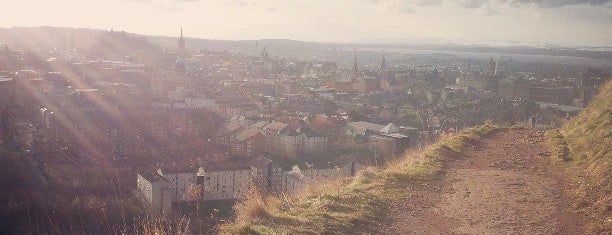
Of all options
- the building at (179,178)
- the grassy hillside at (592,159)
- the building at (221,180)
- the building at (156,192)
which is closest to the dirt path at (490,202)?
the grassy hillside at (592,159)

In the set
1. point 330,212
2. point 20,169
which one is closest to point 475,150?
point 330,212

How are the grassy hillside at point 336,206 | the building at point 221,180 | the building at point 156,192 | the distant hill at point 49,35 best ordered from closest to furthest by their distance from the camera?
the grassy hillside at point 336,206 → the building at point 156,192 → the building at point 221,180 → the distant hill at point 49,35

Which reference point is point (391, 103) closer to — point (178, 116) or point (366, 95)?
point (366, 95)

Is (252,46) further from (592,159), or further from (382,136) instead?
(592,159)

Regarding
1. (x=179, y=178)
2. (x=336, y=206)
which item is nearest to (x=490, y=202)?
(x=336, y=206)

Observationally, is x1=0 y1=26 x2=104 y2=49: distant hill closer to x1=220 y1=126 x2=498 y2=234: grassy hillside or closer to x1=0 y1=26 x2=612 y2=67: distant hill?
x1=0 y1=26 x2=612 y2=67: distant hill

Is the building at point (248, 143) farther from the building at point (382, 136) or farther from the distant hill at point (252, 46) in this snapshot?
the distant hill at point (252, 46)

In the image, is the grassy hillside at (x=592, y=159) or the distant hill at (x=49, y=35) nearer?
the grassy hillside at (x=592, y=159)
